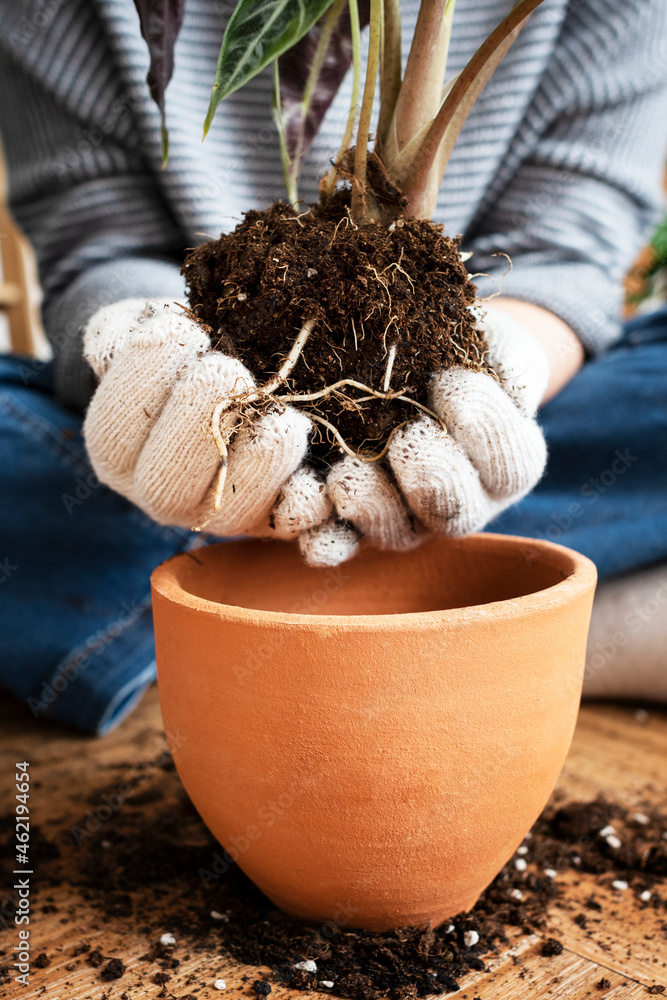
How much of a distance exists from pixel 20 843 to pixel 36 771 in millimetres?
190

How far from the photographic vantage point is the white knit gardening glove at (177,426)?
0.50m

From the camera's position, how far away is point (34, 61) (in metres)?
1.07

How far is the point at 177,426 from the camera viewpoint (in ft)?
1.67

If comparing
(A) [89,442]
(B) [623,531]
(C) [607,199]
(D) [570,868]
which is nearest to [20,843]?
(A) [89,442]

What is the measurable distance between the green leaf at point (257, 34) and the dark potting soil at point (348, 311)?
11 cm

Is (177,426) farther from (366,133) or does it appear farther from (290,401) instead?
(366,133)

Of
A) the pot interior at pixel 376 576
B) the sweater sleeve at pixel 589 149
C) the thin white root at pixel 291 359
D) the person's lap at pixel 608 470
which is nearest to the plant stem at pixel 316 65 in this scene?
the thin white root at pixel 291 359

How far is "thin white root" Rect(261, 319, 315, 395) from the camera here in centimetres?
51

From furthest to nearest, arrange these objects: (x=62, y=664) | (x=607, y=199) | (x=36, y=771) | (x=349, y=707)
→ (x=607, y=199)
(x=62, y=664)
(x=36, y=771)
(x=349, y=707)

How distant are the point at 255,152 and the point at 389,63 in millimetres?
558

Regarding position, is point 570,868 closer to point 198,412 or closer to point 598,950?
point 598,950

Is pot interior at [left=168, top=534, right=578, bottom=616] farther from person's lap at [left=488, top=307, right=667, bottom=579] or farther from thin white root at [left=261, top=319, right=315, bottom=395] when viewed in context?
person's lap at [left=488, top=307, right=667, bottom=579]

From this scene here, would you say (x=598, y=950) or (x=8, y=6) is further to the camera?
(x=8, y=6)

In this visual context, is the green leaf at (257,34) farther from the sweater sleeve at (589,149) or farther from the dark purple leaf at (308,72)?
the sweater sleeve at (589,149)
